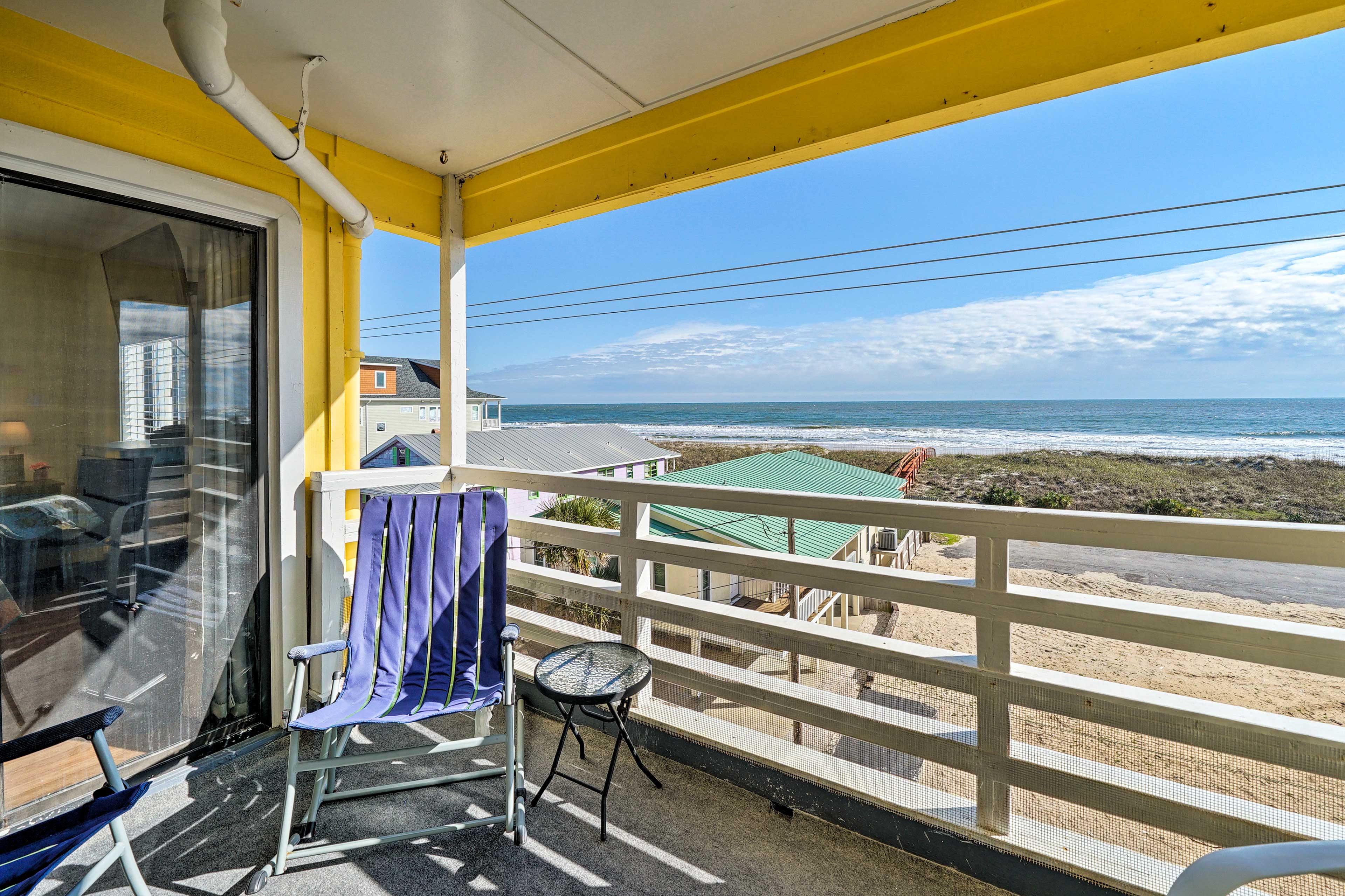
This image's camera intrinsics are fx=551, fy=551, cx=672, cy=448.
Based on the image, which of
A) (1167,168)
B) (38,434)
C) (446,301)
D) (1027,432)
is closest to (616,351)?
(1027,432)

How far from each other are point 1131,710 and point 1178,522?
0.48 meters

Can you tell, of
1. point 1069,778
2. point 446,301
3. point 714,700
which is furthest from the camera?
point 446,301

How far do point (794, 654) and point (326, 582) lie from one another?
2030 mm

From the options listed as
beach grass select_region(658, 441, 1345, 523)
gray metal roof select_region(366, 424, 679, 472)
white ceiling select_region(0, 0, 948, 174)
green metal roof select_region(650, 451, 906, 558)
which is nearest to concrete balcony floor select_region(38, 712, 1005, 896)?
green metal roof select_region(650, 451, 906, 558)

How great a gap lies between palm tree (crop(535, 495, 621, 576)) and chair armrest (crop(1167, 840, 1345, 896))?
202 centimetres

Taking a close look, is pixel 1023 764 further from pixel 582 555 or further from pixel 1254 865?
pixel 582 555

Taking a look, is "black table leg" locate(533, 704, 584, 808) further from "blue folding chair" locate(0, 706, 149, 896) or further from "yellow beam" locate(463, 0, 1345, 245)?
"yellow beam" locate(463, 0, 1345, 245)

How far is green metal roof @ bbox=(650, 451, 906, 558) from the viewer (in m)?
2.49

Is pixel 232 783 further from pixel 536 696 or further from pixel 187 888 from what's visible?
pixel 536 696

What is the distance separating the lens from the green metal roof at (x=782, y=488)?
2.49 meters

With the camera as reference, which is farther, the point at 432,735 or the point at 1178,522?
the point at 432,735

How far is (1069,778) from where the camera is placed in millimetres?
1441

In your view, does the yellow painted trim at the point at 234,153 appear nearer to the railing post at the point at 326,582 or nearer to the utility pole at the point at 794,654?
the railing post at the point at 326,582

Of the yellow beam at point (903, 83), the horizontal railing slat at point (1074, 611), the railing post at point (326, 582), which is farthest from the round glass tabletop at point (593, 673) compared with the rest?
the yellow beam at point (903, 83)
